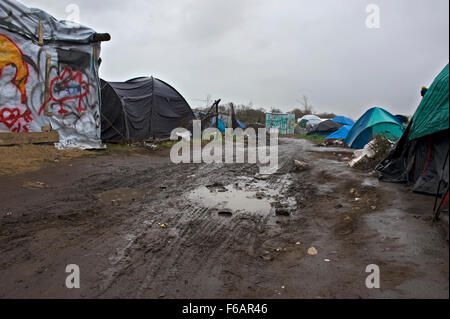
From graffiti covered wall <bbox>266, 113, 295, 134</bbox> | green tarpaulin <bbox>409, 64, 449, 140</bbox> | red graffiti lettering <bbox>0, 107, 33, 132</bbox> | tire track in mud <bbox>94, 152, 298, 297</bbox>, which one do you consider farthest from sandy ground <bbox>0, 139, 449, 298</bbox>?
graffiti covered wall <bbox>266, 113, 295, 134</bbox>

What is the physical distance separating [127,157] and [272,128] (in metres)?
24.6

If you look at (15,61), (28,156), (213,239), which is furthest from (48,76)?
(213,239)

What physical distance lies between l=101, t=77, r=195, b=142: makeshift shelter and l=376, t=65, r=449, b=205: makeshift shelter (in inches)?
384

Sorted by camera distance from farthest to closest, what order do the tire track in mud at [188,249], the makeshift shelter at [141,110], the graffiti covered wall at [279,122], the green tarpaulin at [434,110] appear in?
1. the graffiti covered wall at [279,122]
2. the makeshift shelter at [141,110]
3. the green tarpaulin at [434,110]
4. the tire track in mud at [188,249]

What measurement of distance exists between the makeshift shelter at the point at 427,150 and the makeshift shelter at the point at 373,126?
247 inches

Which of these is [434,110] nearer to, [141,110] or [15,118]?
[15,118]

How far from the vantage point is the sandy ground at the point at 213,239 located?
8.05 ft

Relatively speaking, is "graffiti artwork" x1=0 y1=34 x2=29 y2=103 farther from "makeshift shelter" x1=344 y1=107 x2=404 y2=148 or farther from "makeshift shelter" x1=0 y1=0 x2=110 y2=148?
"makeshift shelter" x1=344 y1=107 x2=404 y2=148

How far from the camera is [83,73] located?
9.52 metres

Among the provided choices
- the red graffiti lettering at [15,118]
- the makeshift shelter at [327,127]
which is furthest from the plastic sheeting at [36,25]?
the makeshift shelter at [327,127]

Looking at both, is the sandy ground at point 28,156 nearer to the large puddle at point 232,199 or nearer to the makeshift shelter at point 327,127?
the large puddle at point 232,199

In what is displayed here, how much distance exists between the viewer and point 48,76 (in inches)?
334

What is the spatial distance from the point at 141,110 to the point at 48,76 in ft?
15.8

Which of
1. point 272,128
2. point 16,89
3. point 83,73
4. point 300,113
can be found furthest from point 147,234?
point 300,113
